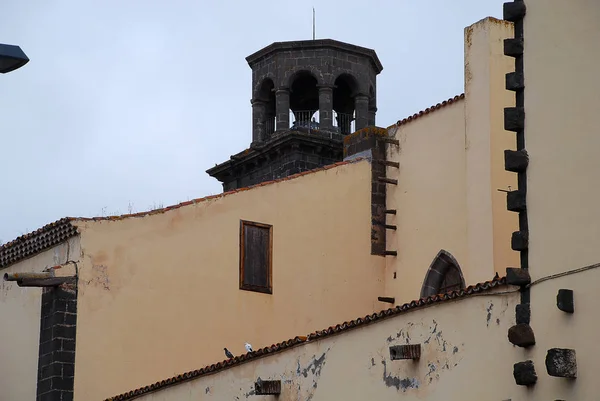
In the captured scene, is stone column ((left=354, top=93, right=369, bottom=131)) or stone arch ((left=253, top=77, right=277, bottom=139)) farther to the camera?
stone arch ((left=253, top=77, right=277, bottom=139))

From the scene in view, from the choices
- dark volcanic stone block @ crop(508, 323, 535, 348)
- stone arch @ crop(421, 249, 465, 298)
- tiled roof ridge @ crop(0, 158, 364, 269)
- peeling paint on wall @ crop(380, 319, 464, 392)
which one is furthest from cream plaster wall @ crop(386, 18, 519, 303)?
dark volcanic stone block @ crop(508, 323, 535, 348)

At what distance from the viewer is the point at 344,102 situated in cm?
3619

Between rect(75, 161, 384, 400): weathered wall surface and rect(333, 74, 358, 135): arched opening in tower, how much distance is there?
7.25m

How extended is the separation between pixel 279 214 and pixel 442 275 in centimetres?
Result: 332

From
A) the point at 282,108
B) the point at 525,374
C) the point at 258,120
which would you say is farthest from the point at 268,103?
the point at 525,374

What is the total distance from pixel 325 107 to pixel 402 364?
16739 millimetres

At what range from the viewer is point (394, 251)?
27.8 meters

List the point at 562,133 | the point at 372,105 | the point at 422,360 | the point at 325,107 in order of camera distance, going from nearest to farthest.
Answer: the point at 562,133 < the point at 422,360 < the point at 325,107 < the point at 372,105

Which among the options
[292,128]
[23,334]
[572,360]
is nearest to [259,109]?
[292,128]

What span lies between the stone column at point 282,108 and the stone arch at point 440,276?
28.6 ft

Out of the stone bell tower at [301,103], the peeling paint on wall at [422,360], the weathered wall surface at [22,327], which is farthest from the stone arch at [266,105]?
the peeling paint on wall at [422,360]

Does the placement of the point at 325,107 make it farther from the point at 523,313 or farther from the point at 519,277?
the point at 523,313

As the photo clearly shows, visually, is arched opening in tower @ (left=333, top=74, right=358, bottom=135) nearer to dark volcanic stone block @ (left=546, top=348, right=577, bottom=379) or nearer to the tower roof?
the tower roof

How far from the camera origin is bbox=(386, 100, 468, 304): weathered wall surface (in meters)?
26.2
